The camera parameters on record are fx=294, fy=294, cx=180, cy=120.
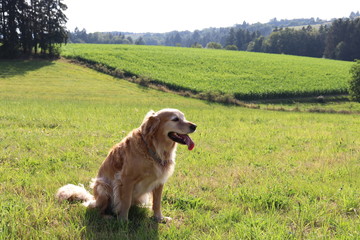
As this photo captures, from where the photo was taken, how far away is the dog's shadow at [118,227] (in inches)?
158

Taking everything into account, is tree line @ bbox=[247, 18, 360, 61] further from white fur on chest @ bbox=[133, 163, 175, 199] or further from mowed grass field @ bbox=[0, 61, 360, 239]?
white fur on chest @ bbox=[133, 163, 175, 199]

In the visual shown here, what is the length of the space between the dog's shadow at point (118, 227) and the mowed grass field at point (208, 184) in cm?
2

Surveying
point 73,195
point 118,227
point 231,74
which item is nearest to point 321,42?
point 231,74

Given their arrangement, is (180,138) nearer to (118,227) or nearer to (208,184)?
(118,227)

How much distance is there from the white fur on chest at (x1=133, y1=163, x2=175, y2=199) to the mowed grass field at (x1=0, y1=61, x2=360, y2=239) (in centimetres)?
46

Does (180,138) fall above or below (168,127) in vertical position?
below

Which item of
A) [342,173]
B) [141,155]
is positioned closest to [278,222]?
[141,155]

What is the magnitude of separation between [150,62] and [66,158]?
43999mm

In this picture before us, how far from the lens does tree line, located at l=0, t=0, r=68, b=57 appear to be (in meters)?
44.2

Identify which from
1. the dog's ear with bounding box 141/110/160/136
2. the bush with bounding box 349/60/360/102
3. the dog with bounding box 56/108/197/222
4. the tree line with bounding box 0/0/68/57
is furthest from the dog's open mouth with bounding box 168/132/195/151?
the tree line with bounding box 0/0/68/57

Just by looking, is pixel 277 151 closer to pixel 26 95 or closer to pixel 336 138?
pixel 336 138

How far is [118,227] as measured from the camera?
4.32 metres

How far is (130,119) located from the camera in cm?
1591

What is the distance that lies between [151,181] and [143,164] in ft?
1.07
